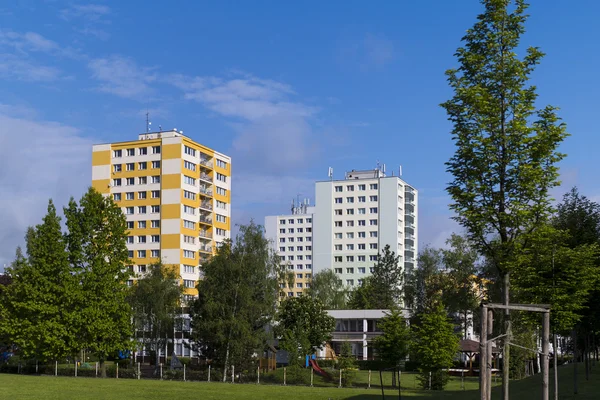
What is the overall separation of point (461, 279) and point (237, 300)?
43487mm

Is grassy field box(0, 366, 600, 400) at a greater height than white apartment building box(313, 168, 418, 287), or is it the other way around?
white apartment building box(313, 168, 418, 287)

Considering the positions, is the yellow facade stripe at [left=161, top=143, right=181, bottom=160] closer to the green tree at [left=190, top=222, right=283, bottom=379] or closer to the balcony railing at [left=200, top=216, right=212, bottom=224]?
the balcony railing at [left=200, top=216, right=212, bottom=224]

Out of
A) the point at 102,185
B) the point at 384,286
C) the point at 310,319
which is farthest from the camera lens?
the point at 384,286

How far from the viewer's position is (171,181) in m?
109

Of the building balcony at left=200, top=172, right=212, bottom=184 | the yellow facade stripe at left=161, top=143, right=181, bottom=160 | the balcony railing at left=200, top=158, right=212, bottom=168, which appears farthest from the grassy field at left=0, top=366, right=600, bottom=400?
the balcony railing at left=200, top=158, right=212, bottom=168

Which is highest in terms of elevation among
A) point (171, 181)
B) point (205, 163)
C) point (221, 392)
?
point (205, 163)

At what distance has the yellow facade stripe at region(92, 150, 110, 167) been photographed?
114438 mm

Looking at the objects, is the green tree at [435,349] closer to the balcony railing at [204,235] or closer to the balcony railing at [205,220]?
the balcony railing at [204,235]

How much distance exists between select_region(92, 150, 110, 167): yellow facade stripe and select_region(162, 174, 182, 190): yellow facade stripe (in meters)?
11.5

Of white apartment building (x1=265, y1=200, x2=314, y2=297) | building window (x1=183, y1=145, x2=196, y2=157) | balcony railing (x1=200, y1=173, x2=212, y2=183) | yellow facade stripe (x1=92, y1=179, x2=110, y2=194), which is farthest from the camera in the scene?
white apartment building (x1=265, y1=200, x2=314, y2=297)

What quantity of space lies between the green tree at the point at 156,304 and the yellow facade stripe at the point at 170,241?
26.2m

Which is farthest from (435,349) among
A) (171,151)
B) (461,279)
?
(171,151)

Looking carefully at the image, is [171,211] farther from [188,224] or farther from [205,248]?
[205,248]

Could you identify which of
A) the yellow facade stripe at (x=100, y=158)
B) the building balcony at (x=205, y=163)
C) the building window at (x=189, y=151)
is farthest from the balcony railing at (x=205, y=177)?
the yellow facade stripe at (x=100, y=158)
